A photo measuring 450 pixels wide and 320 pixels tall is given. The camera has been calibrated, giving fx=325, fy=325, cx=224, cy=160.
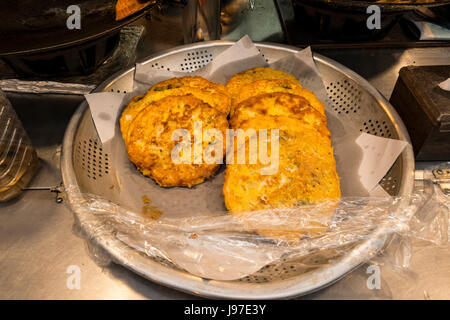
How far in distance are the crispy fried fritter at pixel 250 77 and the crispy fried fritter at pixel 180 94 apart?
0.06m

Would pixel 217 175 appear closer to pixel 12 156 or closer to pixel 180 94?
pixel 180 94

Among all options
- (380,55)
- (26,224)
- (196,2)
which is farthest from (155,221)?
(380,55)

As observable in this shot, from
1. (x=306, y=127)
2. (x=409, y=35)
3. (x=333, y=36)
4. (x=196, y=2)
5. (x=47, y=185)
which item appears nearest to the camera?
(x=306, y=127)

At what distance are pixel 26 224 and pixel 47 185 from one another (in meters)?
0.22

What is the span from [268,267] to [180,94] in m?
0.95

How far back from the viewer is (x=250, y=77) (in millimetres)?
1816

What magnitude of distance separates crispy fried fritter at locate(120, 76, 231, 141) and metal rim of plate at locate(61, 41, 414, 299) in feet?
0.70

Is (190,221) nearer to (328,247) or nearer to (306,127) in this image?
(328,247)

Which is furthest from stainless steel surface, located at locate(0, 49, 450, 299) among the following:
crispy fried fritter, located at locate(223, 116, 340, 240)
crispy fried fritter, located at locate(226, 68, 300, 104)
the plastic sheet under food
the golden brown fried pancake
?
crispy fried fritter, located at locate(226, 68, 300, 104)

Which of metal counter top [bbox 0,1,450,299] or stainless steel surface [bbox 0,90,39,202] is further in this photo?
stainless steel surface [bbox 0,90,39,202]

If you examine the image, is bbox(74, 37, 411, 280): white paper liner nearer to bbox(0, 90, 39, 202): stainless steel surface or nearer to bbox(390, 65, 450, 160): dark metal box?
bbox(390, 65, 450, 160): dark metal box

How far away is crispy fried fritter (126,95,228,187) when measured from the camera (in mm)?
1523

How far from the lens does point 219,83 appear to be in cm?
192

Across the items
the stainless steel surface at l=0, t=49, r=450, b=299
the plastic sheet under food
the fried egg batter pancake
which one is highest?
the fried egg batter pancake
